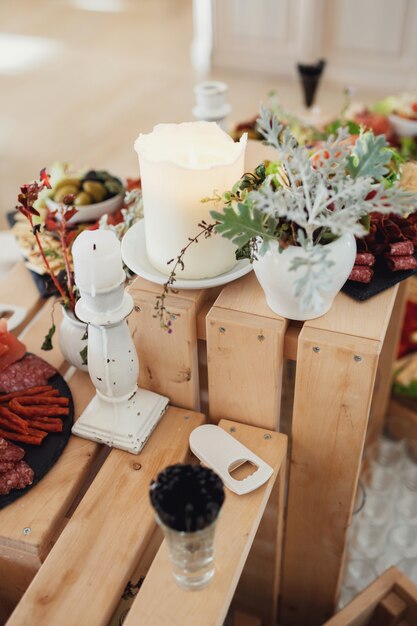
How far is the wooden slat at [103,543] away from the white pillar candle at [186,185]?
0.30m

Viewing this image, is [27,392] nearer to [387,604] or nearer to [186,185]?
[186,185]

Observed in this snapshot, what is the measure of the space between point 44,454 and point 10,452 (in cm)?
6

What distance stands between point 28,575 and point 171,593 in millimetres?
303

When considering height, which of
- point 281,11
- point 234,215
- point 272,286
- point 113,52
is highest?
point 234,215

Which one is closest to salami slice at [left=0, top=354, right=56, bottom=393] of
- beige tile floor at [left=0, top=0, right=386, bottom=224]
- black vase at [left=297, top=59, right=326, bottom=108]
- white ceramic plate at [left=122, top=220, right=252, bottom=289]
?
white ceramic plate at [left=122, top=220, right=252, bottom=289]

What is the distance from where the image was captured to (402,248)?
1040mm

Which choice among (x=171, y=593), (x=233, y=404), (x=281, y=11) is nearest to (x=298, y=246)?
(x=233, y=404)

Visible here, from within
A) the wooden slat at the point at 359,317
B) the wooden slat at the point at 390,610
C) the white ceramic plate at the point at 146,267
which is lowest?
the wooden slat at the point at 390,610

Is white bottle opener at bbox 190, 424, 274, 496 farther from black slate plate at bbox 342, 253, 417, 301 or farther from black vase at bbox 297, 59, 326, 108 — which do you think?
black vase at bbox 297, 59, 326, 108

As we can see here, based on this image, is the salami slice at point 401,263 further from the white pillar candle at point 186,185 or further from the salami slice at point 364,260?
the white pillar candle at point 186,185

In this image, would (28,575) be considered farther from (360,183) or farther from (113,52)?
(113,52)

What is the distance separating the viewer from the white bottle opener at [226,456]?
0.99m

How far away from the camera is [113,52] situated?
4773 millimetres

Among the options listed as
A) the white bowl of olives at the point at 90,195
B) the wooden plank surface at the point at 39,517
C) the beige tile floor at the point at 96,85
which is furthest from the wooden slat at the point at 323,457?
the beige tile floor at the point at 96,85
